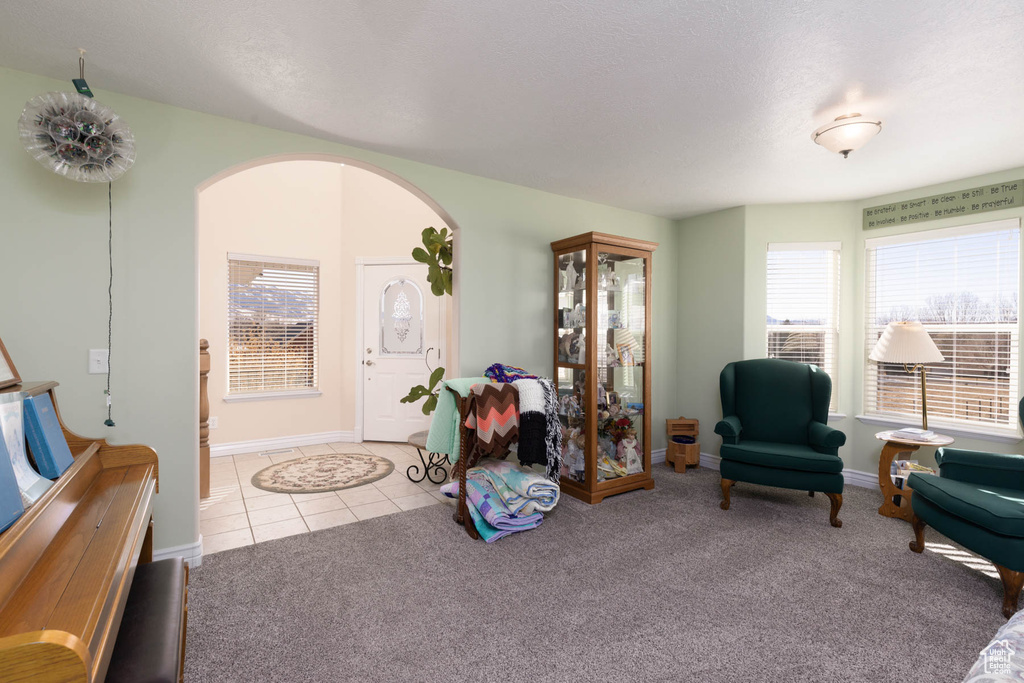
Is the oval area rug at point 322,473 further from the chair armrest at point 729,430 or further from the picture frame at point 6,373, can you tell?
the chair armrest at point 729,430

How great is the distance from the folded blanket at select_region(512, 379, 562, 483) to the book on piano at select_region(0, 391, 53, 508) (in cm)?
228

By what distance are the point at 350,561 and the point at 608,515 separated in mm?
1732

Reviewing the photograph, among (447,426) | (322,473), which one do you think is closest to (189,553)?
(447,426)

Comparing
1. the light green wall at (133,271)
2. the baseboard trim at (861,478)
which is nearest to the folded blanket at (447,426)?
the light green wall at (133,271)

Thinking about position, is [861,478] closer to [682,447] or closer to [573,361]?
[682,447]

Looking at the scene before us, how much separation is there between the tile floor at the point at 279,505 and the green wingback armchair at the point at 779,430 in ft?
7.32

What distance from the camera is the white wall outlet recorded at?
240cm

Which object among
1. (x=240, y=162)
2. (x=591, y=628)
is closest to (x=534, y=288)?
(x=240, y=162)

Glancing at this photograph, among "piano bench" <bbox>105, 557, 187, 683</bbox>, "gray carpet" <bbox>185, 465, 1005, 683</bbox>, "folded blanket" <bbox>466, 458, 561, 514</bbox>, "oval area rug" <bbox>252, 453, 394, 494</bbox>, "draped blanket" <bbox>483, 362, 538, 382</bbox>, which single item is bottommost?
"gray carpet" <bbox>185, 465, 1005, 683</bbox>

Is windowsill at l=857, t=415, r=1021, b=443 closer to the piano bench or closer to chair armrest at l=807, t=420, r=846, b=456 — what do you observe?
chair armrest at l=807, t=420, r=846, b=456

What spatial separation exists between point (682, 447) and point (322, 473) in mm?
3346

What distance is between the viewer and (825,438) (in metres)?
3.36

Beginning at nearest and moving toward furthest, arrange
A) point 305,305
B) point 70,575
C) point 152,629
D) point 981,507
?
point 70,575, point 152,629, point 981,507, point 305,305

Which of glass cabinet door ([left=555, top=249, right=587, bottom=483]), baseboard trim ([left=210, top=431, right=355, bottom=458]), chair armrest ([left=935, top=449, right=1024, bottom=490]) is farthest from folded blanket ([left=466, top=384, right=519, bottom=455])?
baseboard trim ([left=210, top=431, right=355, bottom=458])
